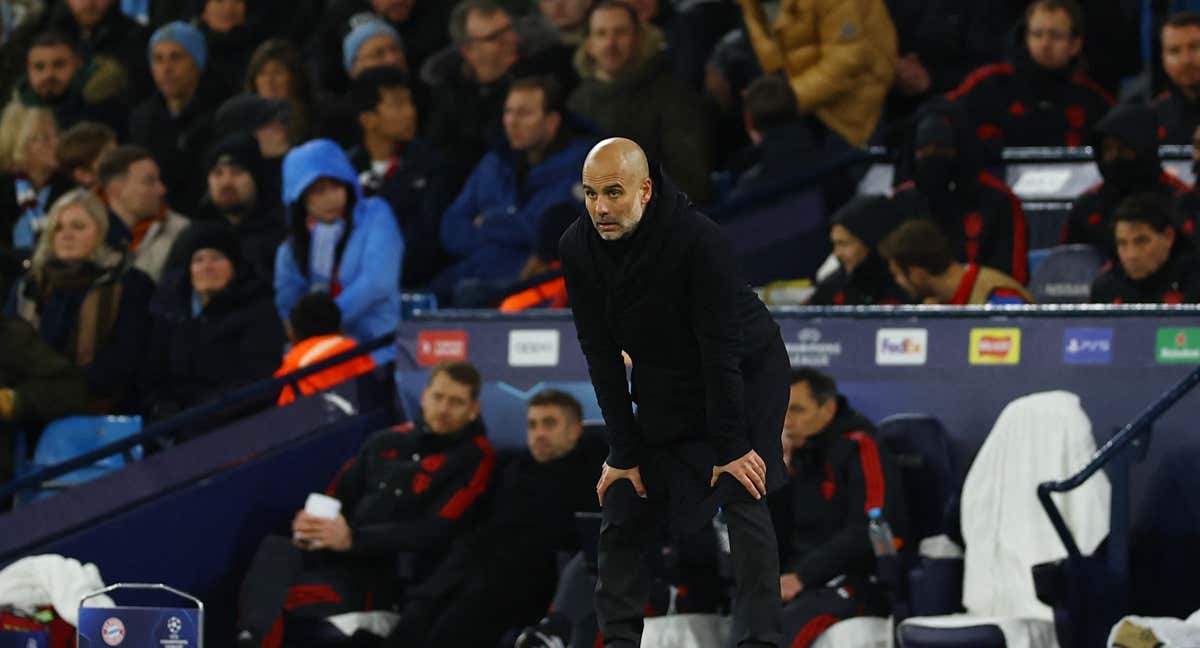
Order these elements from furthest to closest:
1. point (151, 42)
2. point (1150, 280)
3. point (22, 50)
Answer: point (22, 50)
point (151, 42)
point (1150, 280)

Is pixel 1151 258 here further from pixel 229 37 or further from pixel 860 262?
pixel 229 37

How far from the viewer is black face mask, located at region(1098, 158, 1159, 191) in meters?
10.4

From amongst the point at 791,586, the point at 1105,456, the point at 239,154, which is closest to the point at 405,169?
the point at 239,154

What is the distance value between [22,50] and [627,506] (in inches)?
394

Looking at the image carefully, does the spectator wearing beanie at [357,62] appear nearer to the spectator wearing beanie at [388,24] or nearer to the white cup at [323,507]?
the spectator wearing beanie at [388,24]

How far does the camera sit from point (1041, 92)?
11.9 metres

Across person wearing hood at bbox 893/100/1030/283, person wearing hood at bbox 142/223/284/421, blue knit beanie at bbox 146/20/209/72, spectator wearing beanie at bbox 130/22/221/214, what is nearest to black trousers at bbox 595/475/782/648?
person wearing hood at bbox 893/100/1030/283

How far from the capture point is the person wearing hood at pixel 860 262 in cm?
1045

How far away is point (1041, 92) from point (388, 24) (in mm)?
3848

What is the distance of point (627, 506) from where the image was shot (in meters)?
6.81

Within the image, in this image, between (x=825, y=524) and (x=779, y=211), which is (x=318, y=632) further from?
(x=779, y=211)

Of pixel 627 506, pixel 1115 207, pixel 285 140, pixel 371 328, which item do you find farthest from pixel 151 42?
pixel 627 506

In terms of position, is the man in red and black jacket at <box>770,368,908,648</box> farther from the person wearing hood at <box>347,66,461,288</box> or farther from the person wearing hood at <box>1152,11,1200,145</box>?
the person wearing hood at <box>347,66,461,288</box>

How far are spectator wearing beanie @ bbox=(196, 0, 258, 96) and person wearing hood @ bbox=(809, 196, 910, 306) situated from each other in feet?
16.7
